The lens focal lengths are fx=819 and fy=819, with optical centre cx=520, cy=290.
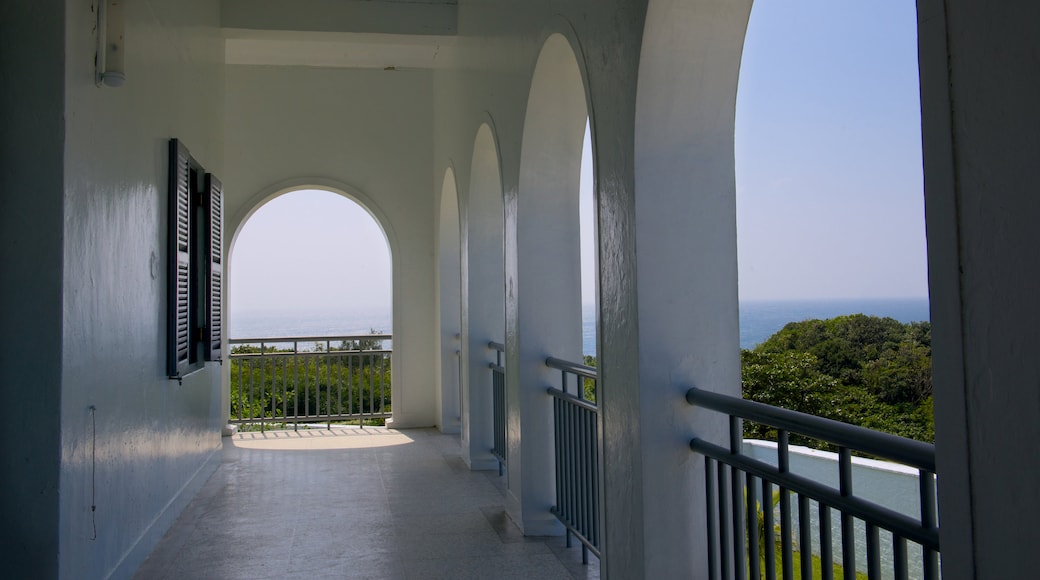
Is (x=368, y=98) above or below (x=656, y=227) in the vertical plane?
above

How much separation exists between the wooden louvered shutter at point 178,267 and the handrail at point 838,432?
3113 millimetres

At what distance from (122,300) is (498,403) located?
9.67 ft

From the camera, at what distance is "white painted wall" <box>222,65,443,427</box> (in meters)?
8.22

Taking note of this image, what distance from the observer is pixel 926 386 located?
1307cm

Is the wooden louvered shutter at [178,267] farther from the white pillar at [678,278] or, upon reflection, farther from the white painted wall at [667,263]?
the white pillar at [678,278]

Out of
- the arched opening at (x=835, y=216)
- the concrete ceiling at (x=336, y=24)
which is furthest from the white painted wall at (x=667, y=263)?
the arched opening at (x=835, y=216)

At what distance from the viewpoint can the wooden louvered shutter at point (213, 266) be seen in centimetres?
531

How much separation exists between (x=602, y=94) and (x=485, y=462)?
3.92 metres

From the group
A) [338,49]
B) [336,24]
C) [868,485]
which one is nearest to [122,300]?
[336,24]

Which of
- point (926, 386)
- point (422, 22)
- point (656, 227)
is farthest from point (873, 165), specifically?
point (656, 227)

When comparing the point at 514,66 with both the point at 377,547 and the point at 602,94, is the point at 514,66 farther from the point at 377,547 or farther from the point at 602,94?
the point at 377,547

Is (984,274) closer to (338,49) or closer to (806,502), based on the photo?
(806,502)

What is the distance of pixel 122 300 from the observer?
11.5ft

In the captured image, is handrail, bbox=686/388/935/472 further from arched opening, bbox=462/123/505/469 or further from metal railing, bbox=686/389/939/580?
arched opening, bbox=462/123/505/469
